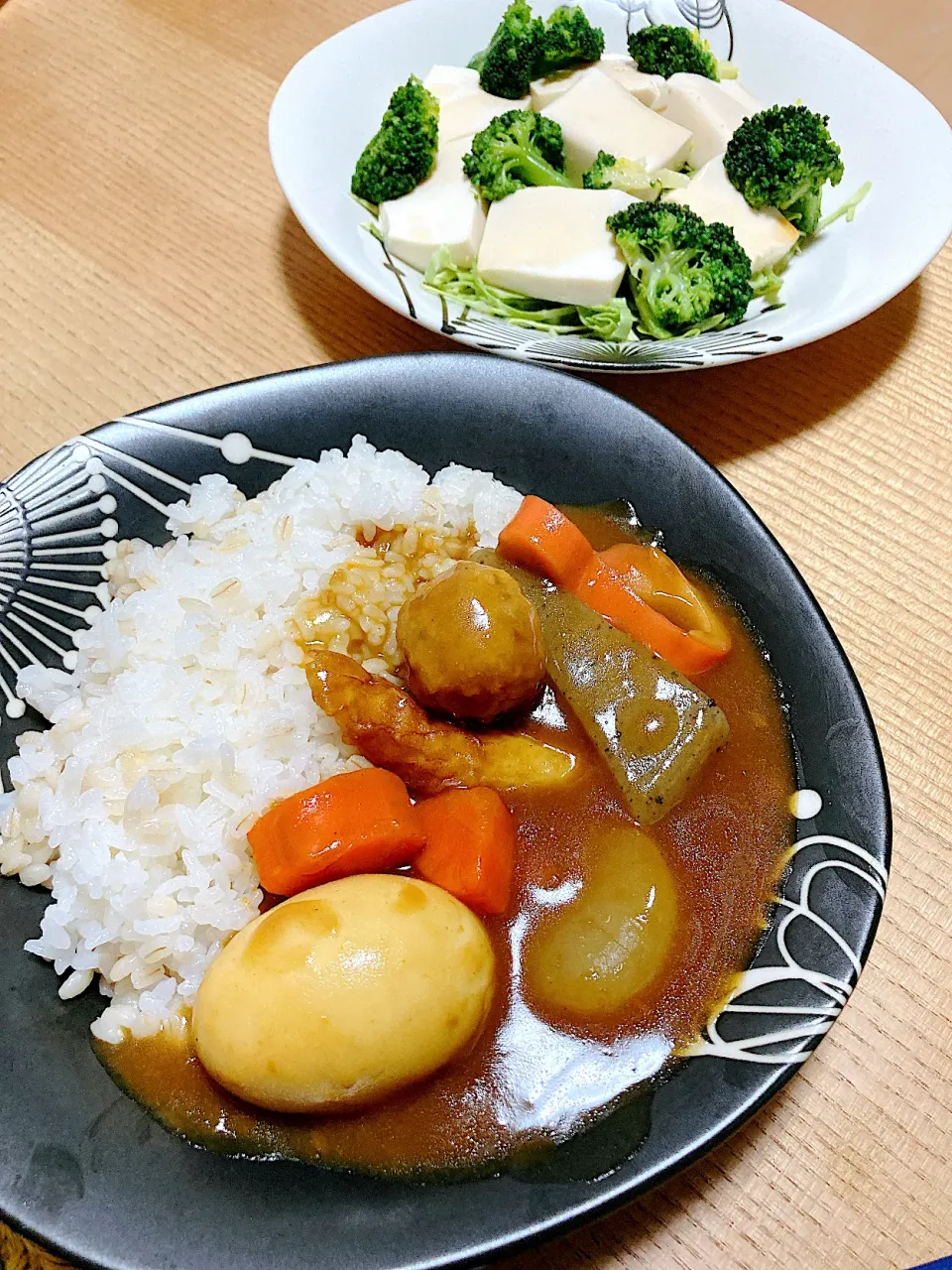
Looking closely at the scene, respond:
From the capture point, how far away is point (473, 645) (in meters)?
1.89

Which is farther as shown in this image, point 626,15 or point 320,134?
point 626,15

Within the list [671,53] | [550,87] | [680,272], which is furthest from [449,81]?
[680,272]

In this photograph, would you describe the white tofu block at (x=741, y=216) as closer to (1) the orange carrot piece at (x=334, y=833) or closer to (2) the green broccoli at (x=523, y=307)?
(2) the green broccoli at (x=523, y=307)

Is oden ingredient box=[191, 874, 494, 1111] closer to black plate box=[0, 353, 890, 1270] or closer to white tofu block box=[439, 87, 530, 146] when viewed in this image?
black plate box=[0, 353, 890, 1270]

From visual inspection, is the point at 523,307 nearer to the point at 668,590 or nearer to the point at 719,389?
the point at 719,389

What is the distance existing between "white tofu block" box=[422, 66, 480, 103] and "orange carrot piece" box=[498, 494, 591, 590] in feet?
6.12

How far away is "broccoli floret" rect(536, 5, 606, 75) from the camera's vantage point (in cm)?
319

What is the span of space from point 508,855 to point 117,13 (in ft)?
12.5

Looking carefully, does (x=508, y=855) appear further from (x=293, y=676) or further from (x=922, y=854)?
(x=922, y=854)

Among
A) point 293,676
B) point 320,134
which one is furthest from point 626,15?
point 293,676

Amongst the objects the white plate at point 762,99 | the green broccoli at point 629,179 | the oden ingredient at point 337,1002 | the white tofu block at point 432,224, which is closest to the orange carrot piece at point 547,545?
the white plate at point 762,99

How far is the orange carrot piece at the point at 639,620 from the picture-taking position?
2.12m

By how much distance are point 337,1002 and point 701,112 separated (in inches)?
116

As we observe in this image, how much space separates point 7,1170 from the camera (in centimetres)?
147
